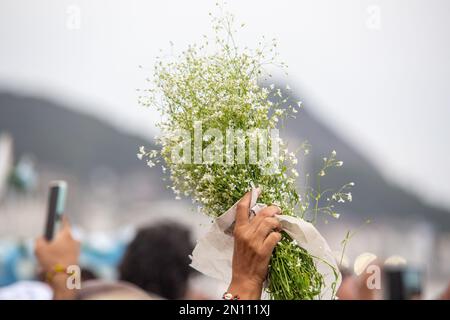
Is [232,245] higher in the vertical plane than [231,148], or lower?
lower

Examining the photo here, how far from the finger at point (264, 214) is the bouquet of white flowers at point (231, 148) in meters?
0.05

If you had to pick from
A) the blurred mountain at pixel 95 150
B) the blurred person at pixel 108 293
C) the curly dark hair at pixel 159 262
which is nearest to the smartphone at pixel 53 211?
the blurred person at pixel 108 293

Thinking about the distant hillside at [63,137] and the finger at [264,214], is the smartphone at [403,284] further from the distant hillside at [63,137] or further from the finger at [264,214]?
the distant hillside at [63,137]

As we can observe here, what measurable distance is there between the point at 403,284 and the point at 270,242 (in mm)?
880

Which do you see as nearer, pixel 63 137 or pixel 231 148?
pixel 231 148

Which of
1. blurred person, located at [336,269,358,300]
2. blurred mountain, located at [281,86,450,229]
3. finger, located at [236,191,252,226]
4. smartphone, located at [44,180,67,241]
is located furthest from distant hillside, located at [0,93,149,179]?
finger, located at [236,191,252,226]

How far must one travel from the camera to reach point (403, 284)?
6.17ft

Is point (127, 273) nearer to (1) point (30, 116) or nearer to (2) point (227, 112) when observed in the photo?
(1) point (30, 116)


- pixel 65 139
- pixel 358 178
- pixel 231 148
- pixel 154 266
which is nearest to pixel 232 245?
pixel 231 148

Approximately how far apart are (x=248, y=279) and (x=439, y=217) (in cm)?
138

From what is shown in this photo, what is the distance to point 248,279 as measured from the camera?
46.4 inches

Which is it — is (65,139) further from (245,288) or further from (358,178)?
(245,288)

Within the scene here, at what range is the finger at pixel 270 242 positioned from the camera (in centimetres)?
117
